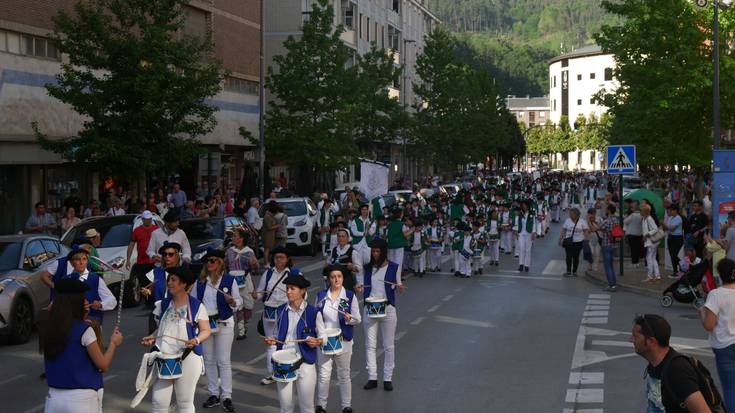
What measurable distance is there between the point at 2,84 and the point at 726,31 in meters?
24.9

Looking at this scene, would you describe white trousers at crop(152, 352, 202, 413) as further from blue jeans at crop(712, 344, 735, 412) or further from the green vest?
the green vest

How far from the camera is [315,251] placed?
106ft

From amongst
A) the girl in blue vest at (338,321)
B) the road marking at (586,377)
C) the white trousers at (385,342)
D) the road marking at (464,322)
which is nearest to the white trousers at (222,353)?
the girl in blue vest at (338,321)

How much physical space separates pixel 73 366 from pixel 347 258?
6423mm

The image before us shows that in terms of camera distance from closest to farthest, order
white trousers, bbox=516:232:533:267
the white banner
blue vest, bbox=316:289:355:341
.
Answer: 1. blue vest, bbox=316:289:355:341
2. white trousers, bbox=516:232:533:267
3. the white banner

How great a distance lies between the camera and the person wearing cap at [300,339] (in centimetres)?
891

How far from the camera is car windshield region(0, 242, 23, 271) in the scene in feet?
53.3

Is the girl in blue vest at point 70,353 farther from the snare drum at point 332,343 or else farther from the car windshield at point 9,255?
the car windshield at point 9,255

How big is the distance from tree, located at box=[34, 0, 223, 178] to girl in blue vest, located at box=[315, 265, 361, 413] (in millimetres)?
18192

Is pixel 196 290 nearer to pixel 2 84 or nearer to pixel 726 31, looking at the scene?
pixel 2 84

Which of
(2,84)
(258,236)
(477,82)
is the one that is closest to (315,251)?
(258,236)

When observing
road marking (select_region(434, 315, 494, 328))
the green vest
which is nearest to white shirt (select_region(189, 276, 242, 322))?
road marking (select_region(434, 315, 494, 328))

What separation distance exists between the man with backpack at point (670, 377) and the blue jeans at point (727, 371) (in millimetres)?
2898

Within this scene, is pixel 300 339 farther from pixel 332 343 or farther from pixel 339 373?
pixel 339 373
